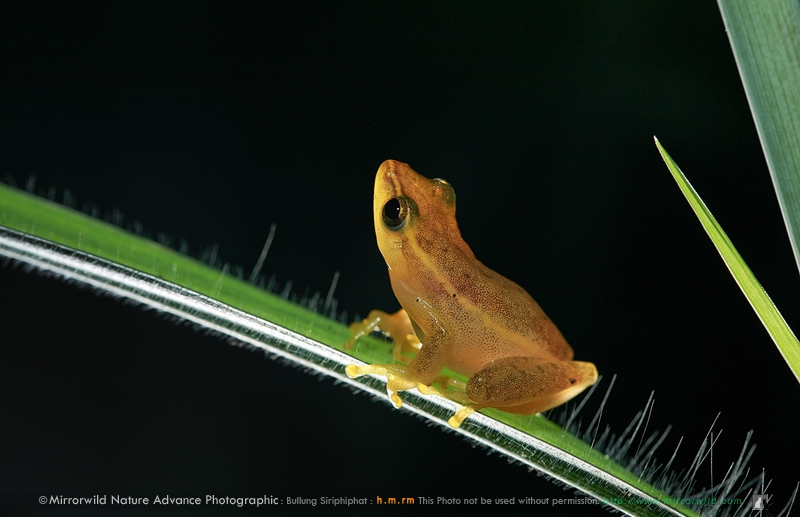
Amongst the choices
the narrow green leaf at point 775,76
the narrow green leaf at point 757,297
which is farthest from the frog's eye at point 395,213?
the narrow green leaf at point 775,76

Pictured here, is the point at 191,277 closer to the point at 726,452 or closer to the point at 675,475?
the point at 675,475

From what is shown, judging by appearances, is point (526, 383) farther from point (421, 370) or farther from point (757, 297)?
point (757, 297)

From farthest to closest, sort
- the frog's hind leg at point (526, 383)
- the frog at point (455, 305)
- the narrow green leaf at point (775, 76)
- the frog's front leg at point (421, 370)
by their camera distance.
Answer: the frog at point (455, 305) → the frog's hind leg at point (526, 383) → the frog's front leg at point (421, 370) → the narrow green leaf at point (775, 76)

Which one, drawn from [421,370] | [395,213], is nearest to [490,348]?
[421,370]

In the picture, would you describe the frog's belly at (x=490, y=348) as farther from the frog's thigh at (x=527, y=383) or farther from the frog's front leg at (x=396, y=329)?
the frog's front leg at (x=396, y=329)

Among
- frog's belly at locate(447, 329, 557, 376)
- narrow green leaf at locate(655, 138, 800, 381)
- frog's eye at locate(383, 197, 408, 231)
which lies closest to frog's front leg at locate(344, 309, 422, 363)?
frog's belly at locate(447, 329, 557, 376)

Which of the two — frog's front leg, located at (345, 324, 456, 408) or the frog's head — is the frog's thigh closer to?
frog's front leg, located at (345, 324, 456, 408)

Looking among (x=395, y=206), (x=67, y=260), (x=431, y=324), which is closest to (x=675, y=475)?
(x=431, y=324)
